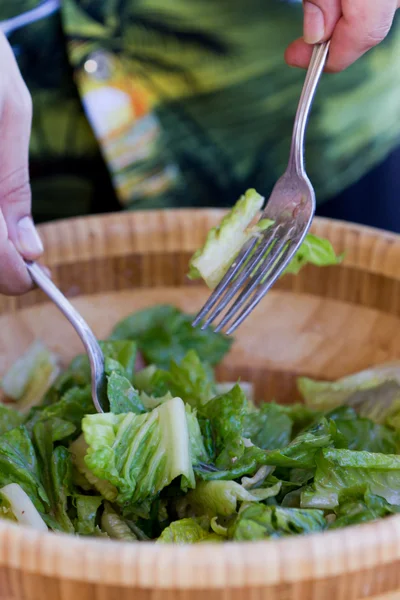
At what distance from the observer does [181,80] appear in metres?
1.48

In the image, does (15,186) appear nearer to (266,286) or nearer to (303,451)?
(266,286)

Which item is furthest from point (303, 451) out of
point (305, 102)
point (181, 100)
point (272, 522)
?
point (181, 100)

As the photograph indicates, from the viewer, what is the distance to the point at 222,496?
96 cm

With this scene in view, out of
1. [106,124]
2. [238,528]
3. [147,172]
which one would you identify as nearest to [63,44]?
[106,124]

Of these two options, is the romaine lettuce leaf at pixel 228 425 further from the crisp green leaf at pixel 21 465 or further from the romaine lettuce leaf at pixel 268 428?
the crisp green leaf at pixel 21 465

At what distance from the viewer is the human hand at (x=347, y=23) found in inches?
43.4

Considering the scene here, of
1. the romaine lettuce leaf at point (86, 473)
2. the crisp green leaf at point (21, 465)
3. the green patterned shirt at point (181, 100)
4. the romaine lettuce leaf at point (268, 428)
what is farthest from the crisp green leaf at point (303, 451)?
the green patterned shirt at point (181, 100)

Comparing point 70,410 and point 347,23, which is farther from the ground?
point 347,23

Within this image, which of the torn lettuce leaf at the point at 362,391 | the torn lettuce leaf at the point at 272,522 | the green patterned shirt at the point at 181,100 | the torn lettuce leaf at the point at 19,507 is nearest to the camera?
the torn lettuce leaf at the point at 272,522

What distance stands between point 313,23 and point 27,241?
561mm

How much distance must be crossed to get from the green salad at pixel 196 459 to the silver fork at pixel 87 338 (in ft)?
0.07

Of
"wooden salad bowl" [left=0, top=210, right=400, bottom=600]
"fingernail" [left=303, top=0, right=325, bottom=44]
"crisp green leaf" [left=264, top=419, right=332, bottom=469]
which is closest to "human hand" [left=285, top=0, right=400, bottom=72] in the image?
"fingernail" [left=303, top=0, right=325, bottom=44]

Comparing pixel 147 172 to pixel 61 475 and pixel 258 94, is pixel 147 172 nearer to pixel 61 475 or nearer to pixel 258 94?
pixel 258 94

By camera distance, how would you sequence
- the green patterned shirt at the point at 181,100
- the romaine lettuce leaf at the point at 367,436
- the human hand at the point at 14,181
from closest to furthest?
the human hand at the point at 14,181 < the romaine lettuce leaf at the point at 367,436 < the green patterned shirt at the point at 181,100
